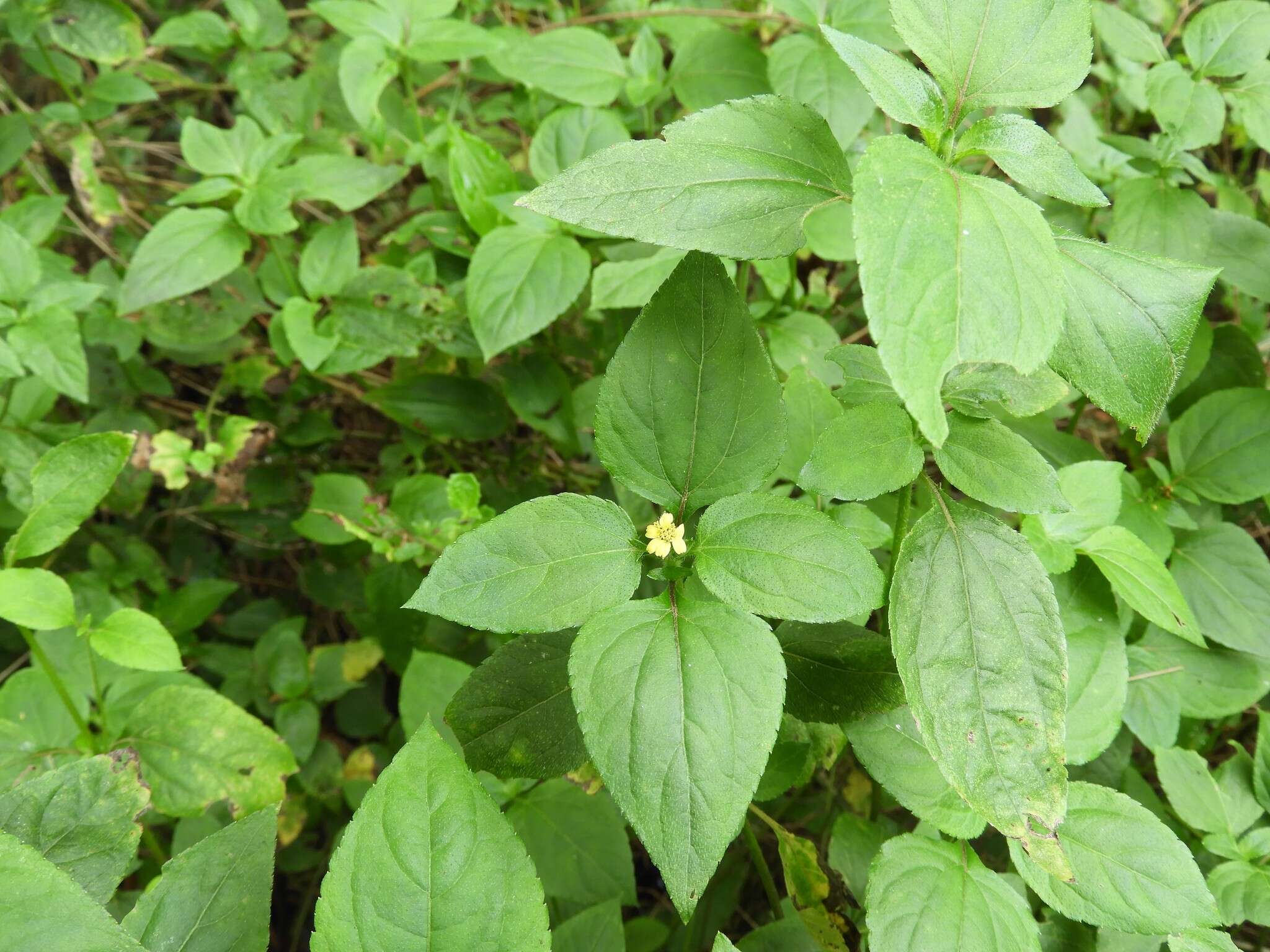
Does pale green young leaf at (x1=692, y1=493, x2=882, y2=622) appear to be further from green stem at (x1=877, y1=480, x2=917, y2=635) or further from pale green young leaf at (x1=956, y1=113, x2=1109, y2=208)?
pale green young leaf at (x1=956, y1=113, x2=1109, y2=208)

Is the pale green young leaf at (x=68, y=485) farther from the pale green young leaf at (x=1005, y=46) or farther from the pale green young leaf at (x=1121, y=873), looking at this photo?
the pale green young leaf at (x=1121, y=873)

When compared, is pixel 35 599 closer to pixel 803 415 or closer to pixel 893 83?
pixel 803 415

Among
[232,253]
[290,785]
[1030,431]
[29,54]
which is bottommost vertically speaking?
[290,785]

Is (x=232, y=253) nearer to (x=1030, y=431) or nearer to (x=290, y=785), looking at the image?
(x=290, y=785)

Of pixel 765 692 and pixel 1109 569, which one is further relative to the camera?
pixel 1109 569

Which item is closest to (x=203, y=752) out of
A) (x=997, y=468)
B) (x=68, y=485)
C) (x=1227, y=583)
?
(x=68, y=485)

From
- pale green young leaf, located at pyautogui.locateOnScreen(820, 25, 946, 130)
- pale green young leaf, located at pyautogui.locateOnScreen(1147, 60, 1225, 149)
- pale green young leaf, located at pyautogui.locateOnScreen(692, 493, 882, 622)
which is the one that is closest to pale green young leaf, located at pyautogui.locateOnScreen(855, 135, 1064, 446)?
pale green young leaf, located at pyautogui.locateOnScreen(820, 25, 946, 130)

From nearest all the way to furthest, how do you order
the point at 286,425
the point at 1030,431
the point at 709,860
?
the point at 709,860
the point at 1030,431
the point at 286,425

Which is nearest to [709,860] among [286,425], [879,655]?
[879,655]
